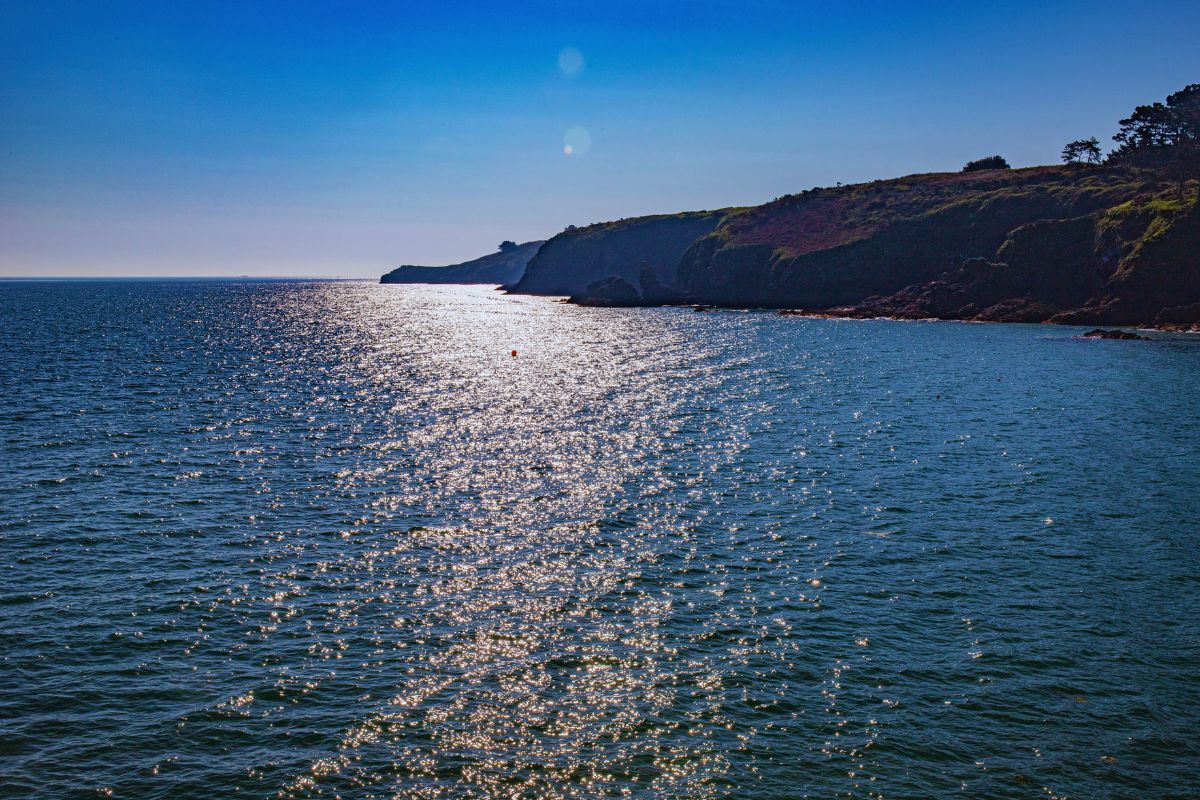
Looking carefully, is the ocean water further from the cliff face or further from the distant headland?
the cliff face

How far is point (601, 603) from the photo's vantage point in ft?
87.0

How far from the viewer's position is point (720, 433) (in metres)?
55.6

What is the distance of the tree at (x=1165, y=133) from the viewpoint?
149 meters

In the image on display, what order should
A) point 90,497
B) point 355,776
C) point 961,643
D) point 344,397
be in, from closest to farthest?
point 355,776
point 961,643
point 90,497
point 344,397

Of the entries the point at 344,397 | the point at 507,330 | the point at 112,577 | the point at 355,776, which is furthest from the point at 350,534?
the point at 507,330

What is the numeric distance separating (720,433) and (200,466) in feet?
115

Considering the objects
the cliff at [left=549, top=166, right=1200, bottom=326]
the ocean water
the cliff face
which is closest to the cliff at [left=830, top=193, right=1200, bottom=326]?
the cliff at [left=549, top=166, right=1200, bottom=326]

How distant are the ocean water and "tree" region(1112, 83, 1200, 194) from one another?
12313 cm

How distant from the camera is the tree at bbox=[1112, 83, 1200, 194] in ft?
488

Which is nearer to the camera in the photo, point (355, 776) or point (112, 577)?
point (355, 776)

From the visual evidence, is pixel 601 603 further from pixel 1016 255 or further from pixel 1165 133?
pixel 1165 133

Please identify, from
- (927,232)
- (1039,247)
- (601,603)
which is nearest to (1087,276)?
(1039,247)

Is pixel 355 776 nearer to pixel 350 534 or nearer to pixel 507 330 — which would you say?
pixel 350 534

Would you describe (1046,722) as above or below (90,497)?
below
